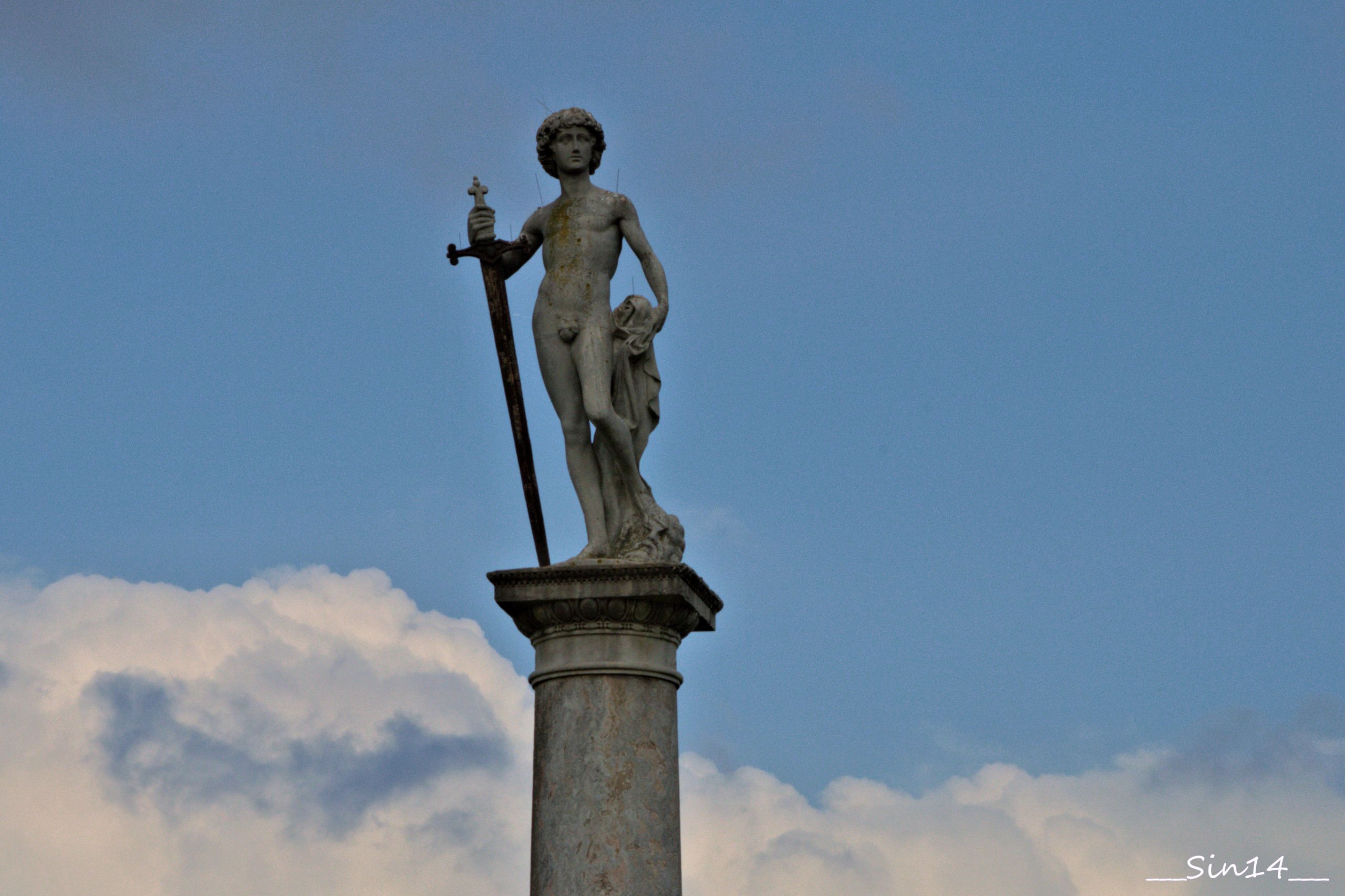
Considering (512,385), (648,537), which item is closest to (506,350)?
(512,385)

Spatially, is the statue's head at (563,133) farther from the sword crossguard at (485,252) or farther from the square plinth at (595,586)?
the square plinth at (595,586)

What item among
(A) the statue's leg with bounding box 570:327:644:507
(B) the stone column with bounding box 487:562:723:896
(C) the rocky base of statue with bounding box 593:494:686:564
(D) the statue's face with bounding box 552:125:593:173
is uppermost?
(D) the statue's face with bounding box 552:125:593:173

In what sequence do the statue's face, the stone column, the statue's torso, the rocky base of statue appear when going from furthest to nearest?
the statue's face → the statue's torso → the rocky base of statue → the stone column

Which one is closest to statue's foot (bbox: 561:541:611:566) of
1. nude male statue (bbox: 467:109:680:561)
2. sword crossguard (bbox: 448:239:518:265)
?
nude male statue (bbox: 467:109:680:561)

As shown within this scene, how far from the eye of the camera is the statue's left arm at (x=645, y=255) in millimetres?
14587

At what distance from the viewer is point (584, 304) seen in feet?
47.5

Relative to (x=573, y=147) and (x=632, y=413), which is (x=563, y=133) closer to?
(x=573, y=147)

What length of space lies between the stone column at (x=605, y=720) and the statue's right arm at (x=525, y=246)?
2590 millimetres

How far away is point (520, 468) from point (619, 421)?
1007 mm

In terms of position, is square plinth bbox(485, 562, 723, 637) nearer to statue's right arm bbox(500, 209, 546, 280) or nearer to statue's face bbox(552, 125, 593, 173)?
statue's right arm bbox(500, 209, 546, 280)

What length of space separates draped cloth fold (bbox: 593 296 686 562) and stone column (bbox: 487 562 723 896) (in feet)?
2.14

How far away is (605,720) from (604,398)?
8.13 ft

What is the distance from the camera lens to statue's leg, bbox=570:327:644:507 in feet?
46.6

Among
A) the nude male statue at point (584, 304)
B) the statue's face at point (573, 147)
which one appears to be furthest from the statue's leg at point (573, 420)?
the statue's face at point (573, 147)
